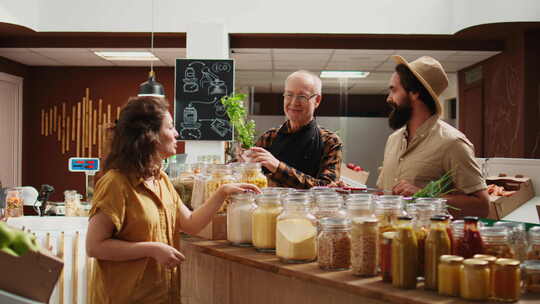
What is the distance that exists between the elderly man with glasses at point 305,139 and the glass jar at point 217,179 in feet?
1.80

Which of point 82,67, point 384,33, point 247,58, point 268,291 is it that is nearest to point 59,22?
point 82,67

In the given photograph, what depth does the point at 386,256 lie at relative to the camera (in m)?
1.41

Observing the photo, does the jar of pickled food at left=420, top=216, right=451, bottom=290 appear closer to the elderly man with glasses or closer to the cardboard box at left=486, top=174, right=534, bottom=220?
the elderly man with glasses

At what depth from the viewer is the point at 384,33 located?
20.4 feet

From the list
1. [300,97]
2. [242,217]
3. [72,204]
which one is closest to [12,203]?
[72,204]

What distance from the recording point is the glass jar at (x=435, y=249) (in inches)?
52.9

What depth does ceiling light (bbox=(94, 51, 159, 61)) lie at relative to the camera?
7074 mm

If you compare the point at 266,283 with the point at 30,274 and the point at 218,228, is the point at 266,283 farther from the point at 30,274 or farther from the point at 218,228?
the point at 30,274

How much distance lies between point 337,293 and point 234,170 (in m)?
0.76

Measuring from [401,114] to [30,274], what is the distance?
1.89 m

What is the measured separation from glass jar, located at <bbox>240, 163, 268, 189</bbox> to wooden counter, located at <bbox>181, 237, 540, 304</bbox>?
26 centimetres

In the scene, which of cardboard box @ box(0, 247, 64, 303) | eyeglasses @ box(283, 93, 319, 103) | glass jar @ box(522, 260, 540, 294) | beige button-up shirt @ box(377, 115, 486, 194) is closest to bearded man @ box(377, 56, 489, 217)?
beige button-up shirt @ box(377, 115, 486, 194)

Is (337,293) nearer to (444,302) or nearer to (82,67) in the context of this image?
(444,302)

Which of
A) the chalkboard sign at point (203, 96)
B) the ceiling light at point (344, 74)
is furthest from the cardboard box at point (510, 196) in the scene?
the ceiling light at point (344, 74)
